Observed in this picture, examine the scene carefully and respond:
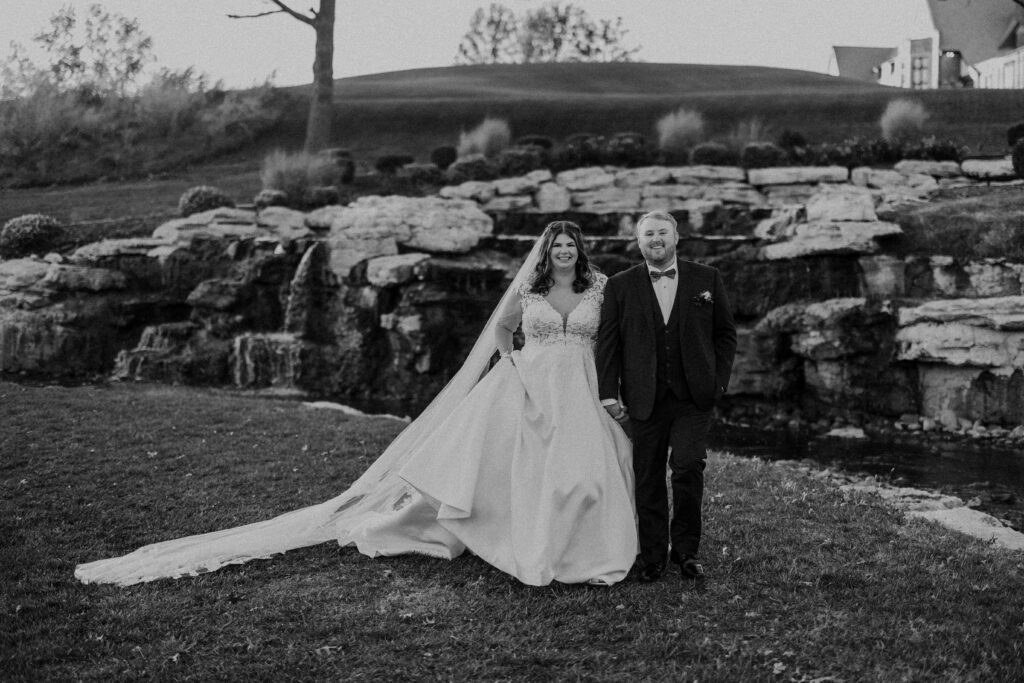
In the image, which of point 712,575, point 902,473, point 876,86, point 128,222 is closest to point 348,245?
point 128,222

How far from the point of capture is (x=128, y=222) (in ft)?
85.3

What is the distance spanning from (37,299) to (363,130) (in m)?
22.0

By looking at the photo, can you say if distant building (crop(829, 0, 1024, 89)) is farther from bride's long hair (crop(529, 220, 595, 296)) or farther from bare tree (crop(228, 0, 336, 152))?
bride's long hair (crop(529, 220, 595, 296))

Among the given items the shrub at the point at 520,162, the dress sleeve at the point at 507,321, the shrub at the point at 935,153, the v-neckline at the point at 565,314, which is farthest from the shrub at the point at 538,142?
the v-neckline at the point at 565,314

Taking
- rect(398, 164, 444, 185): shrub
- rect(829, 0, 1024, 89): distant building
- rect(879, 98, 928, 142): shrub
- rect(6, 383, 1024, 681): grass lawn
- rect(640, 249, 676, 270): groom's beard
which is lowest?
rect(6, 383, 1024, 681): grass lawn

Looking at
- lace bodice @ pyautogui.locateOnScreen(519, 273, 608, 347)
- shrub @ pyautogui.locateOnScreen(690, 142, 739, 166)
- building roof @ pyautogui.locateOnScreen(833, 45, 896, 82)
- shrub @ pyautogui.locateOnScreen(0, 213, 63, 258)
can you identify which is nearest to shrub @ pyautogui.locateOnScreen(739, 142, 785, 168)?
shrub @ pyautogui.locateOnScreen(690, 142, 739, 166)

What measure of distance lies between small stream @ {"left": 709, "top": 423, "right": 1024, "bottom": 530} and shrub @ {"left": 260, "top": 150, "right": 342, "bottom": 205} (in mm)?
17568

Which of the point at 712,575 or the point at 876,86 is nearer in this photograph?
the point at 712,575

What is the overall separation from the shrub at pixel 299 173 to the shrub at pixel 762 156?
43.6 feet

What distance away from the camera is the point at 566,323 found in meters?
6.71

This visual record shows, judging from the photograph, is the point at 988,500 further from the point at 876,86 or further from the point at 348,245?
the point at 876,86

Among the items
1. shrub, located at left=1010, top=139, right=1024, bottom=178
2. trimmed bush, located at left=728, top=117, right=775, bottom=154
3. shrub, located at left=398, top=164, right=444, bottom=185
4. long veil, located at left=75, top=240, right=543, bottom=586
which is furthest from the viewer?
trimmed bush, located at left=728, top=117, right=775, bottom=154

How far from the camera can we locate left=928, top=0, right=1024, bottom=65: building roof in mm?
49625

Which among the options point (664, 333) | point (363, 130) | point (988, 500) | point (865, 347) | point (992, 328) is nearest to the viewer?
point (664, 333)
